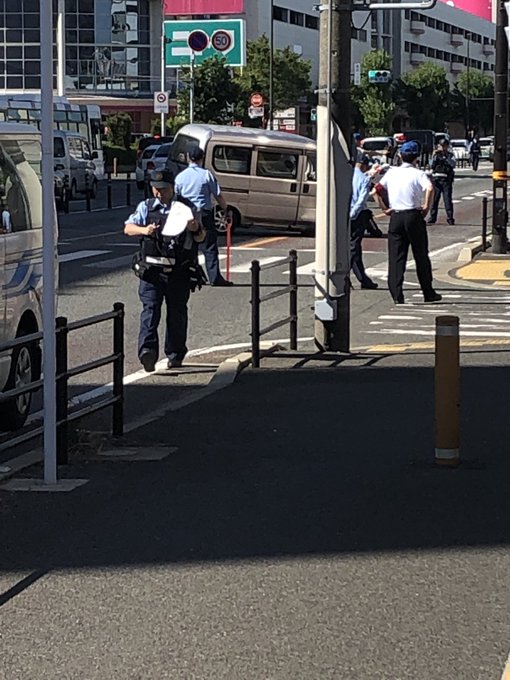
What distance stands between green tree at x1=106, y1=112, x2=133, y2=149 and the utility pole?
6755 cm

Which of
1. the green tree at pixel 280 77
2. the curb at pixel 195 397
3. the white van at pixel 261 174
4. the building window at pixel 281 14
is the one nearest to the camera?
the curb at pixel 195 397

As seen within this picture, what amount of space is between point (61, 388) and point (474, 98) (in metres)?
115

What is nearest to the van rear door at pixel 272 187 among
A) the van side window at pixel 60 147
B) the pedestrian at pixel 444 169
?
the pedestrian at pixel 444 169

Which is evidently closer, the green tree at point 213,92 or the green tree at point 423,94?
the green tree at point 213,92

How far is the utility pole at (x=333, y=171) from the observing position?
1271 cm

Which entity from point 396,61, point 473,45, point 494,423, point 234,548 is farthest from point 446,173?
point 473,45

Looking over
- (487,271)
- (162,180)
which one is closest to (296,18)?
(487,271)

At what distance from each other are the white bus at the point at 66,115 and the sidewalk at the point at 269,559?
34.3 meters

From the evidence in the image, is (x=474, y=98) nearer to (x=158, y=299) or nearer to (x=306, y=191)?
(x=306, y=191)

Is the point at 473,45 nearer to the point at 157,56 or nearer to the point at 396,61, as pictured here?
the point at 396,61

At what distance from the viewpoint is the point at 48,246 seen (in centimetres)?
769

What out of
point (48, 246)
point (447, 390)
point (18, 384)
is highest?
point (48, 246)

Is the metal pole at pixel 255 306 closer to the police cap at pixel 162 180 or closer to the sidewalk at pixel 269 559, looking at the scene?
the police cap at pixel 162 180

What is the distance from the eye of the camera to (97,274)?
68.8 ft
